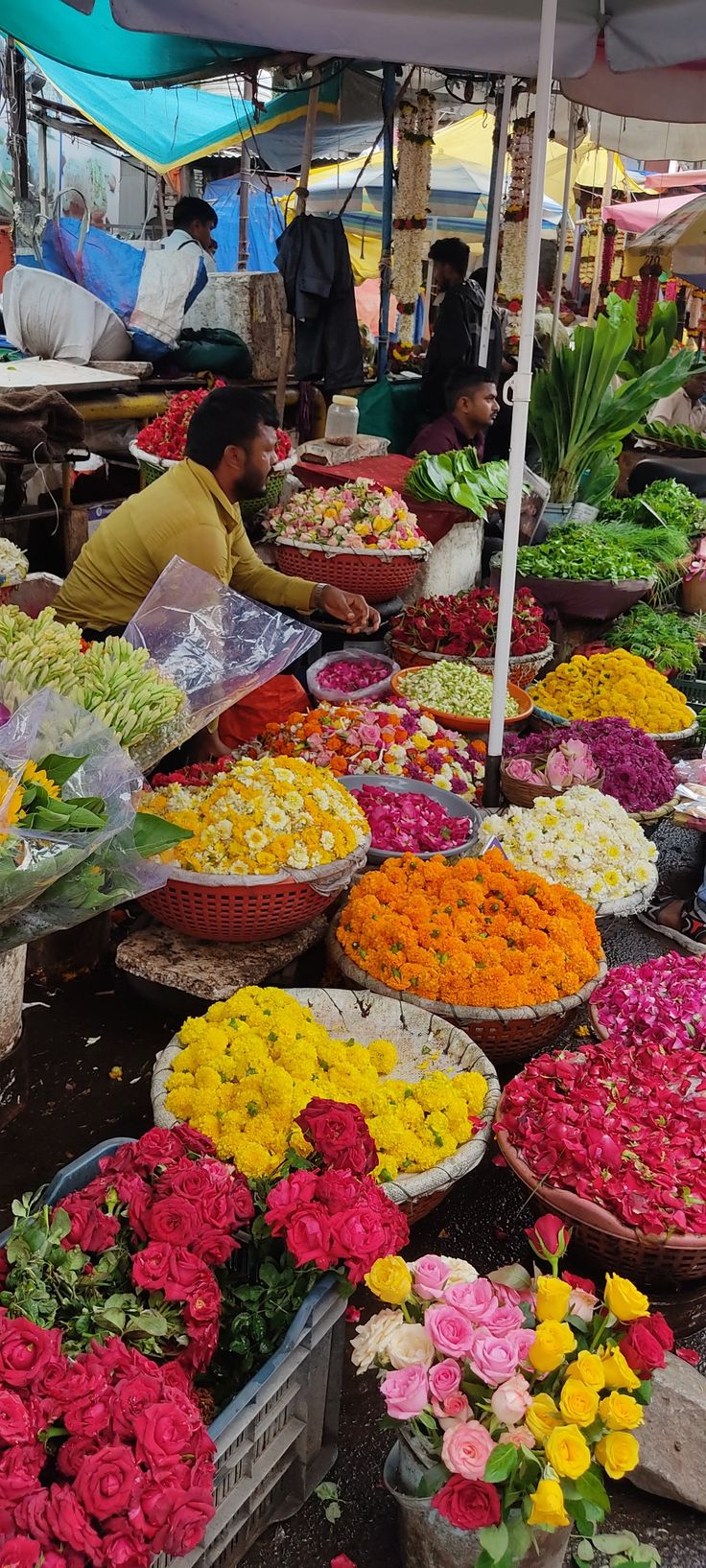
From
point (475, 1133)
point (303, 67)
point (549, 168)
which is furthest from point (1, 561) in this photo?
point (549, 168)

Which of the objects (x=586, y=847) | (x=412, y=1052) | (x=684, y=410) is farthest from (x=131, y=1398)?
(x=684, y=410)

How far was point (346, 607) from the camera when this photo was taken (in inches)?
172

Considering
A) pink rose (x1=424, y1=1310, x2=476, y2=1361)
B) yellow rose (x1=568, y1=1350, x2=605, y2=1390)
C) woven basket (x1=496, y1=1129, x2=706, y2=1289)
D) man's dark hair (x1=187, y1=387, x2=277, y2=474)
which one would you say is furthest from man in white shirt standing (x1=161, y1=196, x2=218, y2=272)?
yellow rose (x1=568, y1=1350, x2=605, y2=1390)

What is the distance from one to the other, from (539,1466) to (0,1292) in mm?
785

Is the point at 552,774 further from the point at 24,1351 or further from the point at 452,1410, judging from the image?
the point at 24,1351

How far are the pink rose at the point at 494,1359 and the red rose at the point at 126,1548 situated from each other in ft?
1.54

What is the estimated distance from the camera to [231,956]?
308cm

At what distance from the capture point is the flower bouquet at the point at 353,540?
4980 millimetres

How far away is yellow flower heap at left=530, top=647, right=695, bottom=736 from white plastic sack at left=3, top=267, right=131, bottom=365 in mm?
3407

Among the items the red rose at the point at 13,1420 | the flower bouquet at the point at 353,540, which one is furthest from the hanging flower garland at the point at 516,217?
the red rose at the point at 13,1420

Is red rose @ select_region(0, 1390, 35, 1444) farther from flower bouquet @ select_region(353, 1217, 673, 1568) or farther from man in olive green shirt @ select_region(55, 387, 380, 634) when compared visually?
man in olive green shirt @ select_region(55, 387, 380, 634)

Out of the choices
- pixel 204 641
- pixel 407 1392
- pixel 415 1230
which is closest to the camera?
pixel 407 1392

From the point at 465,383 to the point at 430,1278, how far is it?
17.7 feet

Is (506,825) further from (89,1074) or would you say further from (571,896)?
(89,1074)
